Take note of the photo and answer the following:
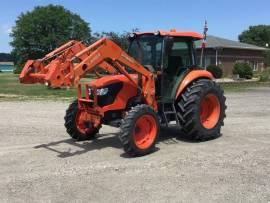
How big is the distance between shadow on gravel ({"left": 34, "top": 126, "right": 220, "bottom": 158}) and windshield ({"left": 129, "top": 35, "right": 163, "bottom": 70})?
174 cm

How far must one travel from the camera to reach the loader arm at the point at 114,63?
28.7 feet

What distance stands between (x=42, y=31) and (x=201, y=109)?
239 feet

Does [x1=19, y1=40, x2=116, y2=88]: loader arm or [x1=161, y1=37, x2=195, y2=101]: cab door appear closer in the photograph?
[x1=19, y1=40, x2=116, y2=88]: loader arm

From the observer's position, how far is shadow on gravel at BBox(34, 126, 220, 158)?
379 inches

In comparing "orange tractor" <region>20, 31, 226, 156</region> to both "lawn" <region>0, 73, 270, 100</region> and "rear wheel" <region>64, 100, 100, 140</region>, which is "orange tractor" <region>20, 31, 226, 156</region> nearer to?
"rear wheel" <region>64, 100, 100, 140</region>

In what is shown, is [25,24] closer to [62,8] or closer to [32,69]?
[62,8]

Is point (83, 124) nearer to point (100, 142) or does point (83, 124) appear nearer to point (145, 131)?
point (100, 142)

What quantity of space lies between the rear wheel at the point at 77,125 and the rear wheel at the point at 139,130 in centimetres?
168

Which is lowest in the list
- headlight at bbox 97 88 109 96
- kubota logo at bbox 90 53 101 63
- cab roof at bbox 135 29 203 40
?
headlight at bbox 97 88 109 96

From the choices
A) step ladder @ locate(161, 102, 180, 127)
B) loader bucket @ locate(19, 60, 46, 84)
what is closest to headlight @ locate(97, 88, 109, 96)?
loader bucket @ locate(19, 60, 46, 84)

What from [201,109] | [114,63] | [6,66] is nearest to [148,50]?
[114,63]

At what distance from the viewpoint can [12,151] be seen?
9.73m

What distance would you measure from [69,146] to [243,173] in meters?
3.95

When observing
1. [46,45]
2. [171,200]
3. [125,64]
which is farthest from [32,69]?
[46,45]
